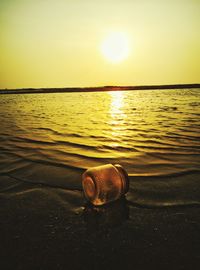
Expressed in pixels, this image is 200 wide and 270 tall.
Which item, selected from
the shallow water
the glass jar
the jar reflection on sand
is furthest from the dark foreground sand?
the shallow water

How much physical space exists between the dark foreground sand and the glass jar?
0.17 m

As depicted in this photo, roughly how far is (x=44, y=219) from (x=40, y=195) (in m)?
0.71

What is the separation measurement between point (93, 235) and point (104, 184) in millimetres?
612

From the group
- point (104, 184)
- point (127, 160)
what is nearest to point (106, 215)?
point (104, 184)

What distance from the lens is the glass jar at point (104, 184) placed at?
8.68 ft

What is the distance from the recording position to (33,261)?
6.31 feet

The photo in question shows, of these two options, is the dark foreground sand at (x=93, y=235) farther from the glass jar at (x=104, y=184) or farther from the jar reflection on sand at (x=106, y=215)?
the glass jar at (x=104, y=184)

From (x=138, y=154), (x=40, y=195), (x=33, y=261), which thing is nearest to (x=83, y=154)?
(x=138, y=154)

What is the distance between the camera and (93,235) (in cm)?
228

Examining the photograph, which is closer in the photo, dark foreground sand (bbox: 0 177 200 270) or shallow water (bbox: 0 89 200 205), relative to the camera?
dark foreground sand (bbox: 0 177 200 270)

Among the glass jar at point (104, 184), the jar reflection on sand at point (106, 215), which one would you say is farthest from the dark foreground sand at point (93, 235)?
the glass jar at point (104, 184)

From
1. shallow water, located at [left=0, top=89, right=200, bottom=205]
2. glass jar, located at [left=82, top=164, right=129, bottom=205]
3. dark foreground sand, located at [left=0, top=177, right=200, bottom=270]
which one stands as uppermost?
glass jar, located at [left=82, top=164, right=129, bottom=205]

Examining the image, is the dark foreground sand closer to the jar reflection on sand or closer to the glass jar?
the jar reflection on sand

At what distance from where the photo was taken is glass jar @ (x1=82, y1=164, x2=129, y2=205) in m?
2.64
